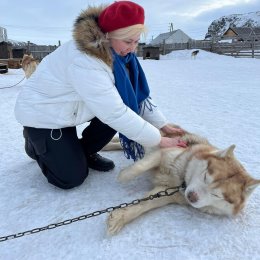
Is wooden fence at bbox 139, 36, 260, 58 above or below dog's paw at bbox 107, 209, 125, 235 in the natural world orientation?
above

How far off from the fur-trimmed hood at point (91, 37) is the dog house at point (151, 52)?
60.4 feet

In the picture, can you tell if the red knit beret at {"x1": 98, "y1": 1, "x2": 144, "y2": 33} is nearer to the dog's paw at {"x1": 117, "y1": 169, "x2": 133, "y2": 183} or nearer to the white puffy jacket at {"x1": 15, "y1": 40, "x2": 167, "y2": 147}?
the white puffy jacket at {"x1": 15, "y1": 40, "x2": 167, "y2": 147}

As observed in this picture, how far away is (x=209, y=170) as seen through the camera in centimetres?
176

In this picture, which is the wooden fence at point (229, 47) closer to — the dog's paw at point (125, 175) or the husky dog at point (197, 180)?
the husky dog at point (197, 180)

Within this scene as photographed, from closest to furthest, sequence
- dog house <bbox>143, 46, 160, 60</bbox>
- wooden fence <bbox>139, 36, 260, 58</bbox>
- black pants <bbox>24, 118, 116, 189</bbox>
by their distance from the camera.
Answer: black pants <bbox>24, 118, 116, 189</bbox>
wooden fence <bbox>139, 36, 260, 58</bbox>
dog house <bbox>143, 46, 160, 60</bbox>

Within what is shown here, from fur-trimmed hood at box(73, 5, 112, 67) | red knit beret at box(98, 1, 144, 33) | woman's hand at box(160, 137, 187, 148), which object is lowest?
woman's hand at box(160, 137, 187, 148)

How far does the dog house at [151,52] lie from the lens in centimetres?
1977

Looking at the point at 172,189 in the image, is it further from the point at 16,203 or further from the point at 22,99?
the point at 22,99

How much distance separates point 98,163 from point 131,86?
70 cm

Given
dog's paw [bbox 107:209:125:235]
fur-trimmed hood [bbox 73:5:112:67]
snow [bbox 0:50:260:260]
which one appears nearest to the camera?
snow [bbox 0:50:260:260]

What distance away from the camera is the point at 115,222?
5.55 feet

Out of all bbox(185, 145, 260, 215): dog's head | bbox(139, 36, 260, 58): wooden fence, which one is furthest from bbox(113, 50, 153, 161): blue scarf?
bbox(139, 36, 260, 58): wooden fence

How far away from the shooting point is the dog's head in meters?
1.69

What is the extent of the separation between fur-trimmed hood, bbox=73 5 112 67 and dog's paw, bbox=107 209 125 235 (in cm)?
82
